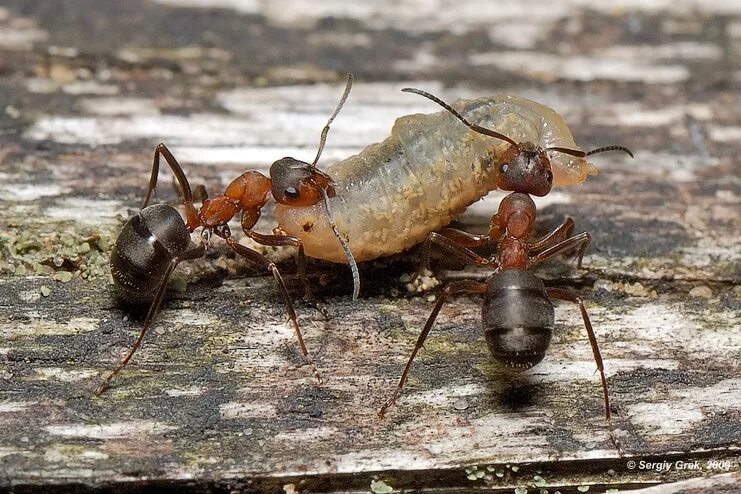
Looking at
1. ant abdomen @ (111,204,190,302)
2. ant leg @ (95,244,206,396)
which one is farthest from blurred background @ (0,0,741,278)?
ant leg @ (95,244,206,396)

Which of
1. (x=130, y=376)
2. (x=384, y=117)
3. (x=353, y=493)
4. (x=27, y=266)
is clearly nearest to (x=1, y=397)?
(x=130, y=376)

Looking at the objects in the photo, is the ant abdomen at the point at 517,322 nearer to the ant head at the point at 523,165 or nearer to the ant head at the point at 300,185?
the ant head at the point at 523,165

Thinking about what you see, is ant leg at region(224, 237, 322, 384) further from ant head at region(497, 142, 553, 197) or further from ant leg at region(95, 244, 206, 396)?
ant head at region(497, 142, 553, 197)

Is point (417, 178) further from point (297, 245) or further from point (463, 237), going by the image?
point (297, 245)

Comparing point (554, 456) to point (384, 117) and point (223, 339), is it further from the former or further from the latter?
point (384, 117)

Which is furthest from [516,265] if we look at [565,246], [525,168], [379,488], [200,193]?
[200,193]
